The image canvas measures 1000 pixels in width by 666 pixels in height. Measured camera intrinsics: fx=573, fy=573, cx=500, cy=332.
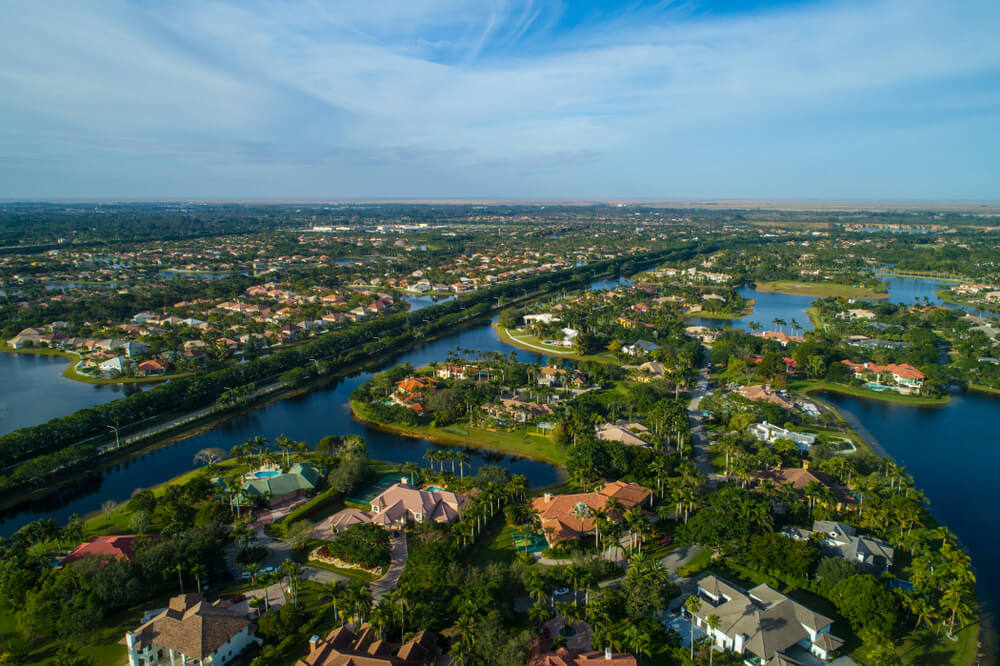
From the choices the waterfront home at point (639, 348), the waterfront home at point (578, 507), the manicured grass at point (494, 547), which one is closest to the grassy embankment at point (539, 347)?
the waterfront home at point (639, 348)

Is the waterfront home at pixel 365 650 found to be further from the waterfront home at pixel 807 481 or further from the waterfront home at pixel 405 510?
Answer: the waterfront home at pixel 807 481

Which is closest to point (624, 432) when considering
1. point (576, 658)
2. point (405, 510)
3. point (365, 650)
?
point (405, 510)

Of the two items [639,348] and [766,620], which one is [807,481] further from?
[639,348]

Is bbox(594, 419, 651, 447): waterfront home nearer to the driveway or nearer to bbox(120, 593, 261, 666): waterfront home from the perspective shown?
the driveway

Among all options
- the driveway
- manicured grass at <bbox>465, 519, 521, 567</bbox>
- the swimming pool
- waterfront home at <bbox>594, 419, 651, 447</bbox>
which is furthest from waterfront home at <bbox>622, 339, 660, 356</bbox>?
the swimming pool

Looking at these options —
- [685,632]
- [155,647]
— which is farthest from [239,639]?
[685,632]

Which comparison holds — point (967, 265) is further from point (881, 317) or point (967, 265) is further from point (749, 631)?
point (749, 631)
